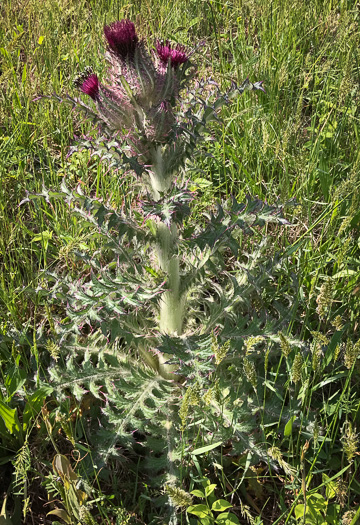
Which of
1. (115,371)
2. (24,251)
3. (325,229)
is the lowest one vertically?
(115,371)

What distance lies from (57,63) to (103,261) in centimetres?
166

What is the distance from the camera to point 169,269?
2318 mm

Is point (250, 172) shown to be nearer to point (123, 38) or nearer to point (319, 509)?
point (123, 38)

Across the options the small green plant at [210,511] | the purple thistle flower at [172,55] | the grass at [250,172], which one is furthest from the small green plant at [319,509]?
the purple thistle flower at [172,55]

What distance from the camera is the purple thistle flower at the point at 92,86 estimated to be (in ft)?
6.21

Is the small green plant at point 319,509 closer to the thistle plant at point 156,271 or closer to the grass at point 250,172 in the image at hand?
the grass at point 250,172

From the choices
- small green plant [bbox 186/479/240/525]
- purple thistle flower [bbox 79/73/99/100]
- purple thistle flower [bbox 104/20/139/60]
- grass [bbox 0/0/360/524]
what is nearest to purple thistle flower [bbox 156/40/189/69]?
purple thistle flower [bbox 104/20/139/60]

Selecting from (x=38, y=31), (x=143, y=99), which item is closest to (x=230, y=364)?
(x=143, y=99)

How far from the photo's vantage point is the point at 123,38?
1813mm

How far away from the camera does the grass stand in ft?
7.28

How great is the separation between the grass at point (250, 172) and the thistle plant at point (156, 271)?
163 millimetres

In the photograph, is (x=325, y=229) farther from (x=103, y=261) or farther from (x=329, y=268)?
(x=103, y=261)

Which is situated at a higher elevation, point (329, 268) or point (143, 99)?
point (143, 99)

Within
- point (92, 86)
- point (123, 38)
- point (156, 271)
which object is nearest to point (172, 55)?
point (123, 38)
